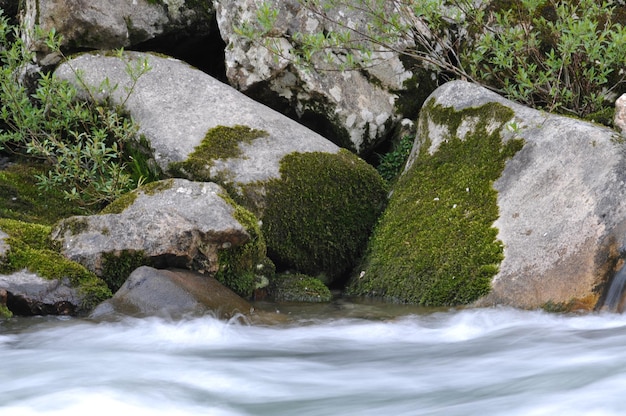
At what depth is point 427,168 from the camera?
706 centimetres

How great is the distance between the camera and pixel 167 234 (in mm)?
5875

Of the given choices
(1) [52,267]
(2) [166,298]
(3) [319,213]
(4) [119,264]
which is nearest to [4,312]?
(1) [52,267]

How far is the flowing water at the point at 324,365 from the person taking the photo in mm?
3664

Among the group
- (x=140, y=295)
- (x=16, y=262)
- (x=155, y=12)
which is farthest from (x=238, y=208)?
(x=155, y=12)

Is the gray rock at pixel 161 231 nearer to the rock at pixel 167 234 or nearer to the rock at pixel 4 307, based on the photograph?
the rock at pixel 167 234

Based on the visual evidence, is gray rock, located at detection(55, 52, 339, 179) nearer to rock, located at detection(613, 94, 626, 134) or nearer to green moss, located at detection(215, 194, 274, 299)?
green moss, located at detection(215, 194, 274, 299)

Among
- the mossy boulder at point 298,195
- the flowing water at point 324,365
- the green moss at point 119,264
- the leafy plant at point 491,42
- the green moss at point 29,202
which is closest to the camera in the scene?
the flowing water at point 324,365

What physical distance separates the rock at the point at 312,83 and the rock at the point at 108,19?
69 centimetres

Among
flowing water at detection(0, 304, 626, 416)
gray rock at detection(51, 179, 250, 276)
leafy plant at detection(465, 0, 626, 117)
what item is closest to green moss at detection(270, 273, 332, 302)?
flowing water at detection(0, 304, 626, 416)

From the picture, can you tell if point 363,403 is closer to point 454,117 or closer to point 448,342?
point 448,342

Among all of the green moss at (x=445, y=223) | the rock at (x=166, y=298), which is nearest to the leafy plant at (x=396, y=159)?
the green moss at (x=445, y=223)

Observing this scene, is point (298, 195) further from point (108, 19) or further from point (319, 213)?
point (108, 19)

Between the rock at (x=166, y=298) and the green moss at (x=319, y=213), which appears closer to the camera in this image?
the rock at (x=166, y=298)

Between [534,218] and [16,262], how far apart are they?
Result: 3.85 metres
